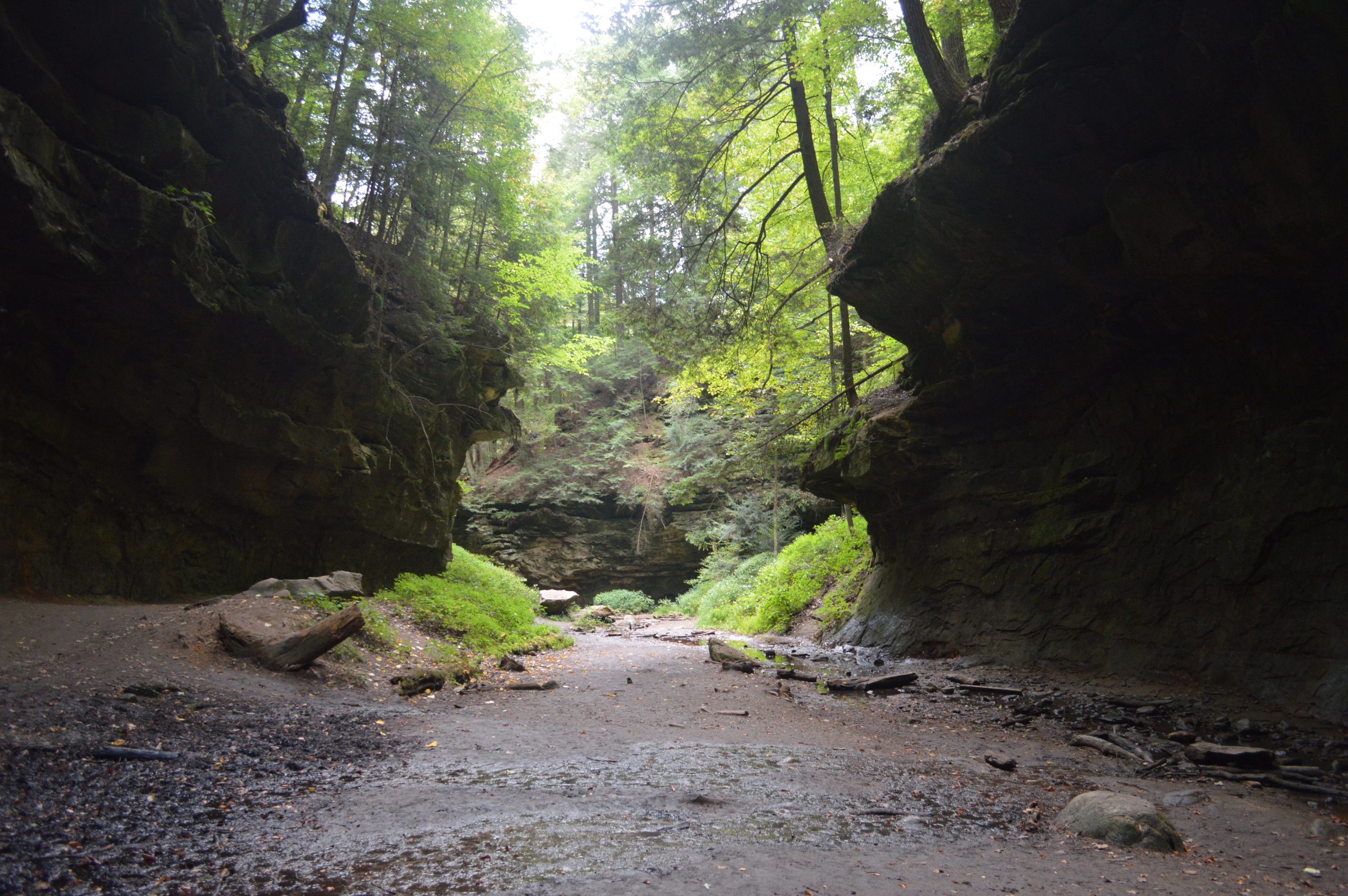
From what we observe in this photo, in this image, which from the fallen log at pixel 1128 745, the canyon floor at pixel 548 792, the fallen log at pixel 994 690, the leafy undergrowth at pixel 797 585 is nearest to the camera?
the canyon floor at pixel 548 792

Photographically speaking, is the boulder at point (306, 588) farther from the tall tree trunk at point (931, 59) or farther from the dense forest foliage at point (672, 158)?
the tall tree trunk at point (931, 59)

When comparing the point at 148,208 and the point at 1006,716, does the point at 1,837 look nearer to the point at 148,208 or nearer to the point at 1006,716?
the point at 148,208

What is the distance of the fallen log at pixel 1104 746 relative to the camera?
533 centimetres

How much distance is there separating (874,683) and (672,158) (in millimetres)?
10739

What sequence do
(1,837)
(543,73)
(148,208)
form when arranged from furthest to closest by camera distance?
(543,73), (148,208), (1,837)

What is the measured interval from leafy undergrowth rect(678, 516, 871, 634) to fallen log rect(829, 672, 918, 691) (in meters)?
4.78

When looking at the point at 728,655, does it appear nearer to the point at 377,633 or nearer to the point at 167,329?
the point at 377,633

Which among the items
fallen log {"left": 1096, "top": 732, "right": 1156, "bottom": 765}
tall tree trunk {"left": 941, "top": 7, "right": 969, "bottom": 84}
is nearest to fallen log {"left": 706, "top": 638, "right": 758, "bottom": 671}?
fallen log {"left": 1096, "top": 732, "right": 1156, "bottom": 765}

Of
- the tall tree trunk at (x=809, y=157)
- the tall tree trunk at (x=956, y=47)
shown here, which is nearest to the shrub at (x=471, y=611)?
the tall tree trunk at (x=809, y=157)

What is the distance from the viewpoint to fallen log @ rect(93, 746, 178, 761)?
3.66m

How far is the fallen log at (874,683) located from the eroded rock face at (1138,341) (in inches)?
75.8

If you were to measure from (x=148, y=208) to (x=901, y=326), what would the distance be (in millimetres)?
11203

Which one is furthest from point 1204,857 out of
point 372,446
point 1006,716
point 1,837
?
point 372,446

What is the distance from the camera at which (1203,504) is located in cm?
765
